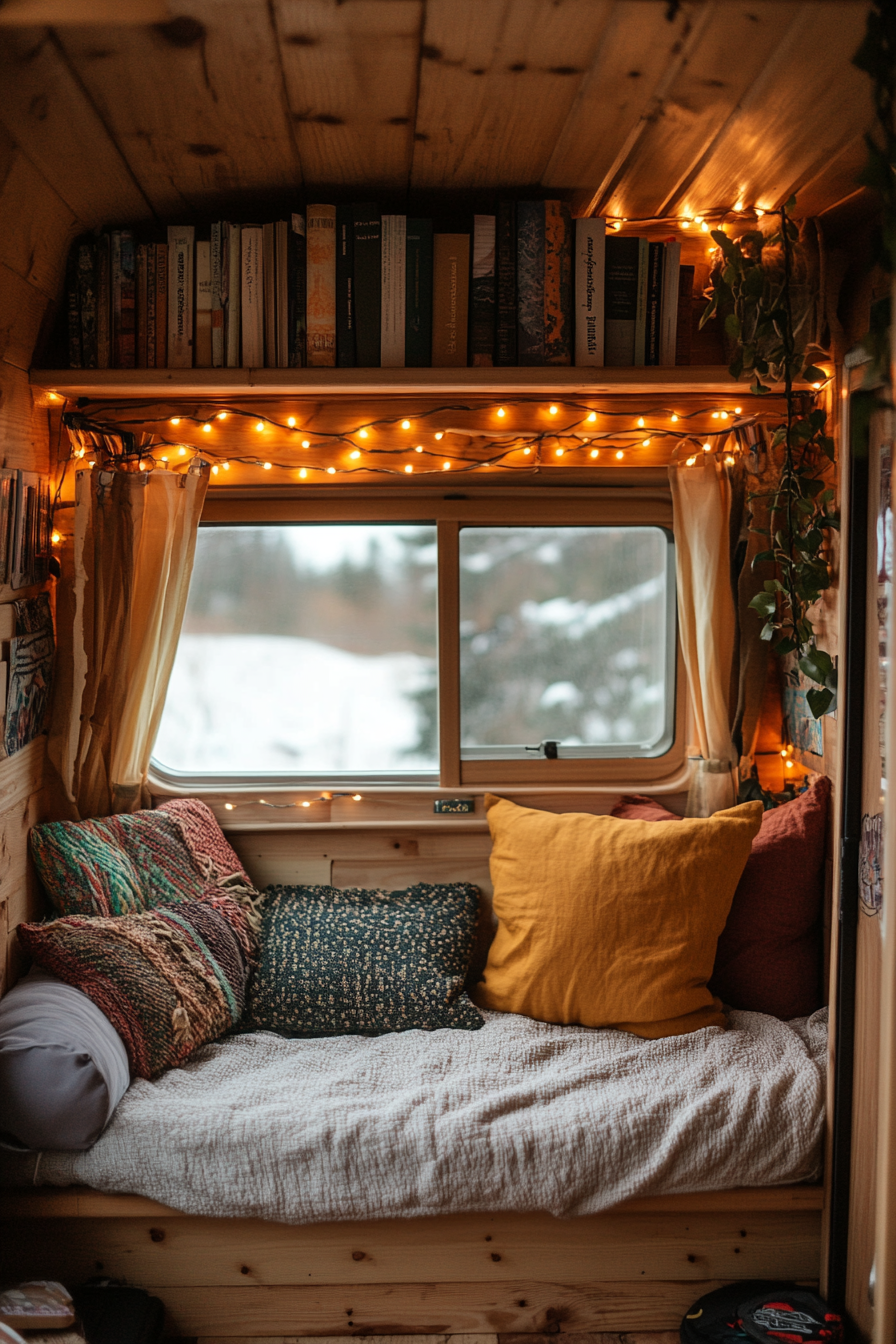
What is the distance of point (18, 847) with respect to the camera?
2.17 m

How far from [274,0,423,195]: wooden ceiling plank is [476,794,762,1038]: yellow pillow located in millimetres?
1612

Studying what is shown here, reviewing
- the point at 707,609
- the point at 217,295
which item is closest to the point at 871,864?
the point at 707,609

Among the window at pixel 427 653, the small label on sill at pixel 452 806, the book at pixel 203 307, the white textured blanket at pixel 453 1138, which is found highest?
the book at pixel 203 307

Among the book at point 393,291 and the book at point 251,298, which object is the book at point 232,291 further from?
the book at point 393,291

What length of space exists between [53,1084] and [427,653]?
1.39 meters

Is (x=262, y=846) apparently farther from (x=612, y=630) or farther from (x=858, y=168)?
(x=858, y=168)

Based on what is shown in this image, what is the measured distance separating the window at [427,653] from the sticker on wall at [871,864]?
2.72ft

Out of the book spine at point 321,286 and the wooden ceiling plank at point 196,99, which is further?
the book spine at point 321,286

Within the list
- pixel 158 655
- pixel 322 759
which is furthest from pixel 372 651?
pixel 158 655

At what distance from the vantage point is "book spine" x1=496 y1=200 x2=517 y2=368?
2.19m

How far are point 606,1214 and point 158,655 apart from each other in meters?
1.66

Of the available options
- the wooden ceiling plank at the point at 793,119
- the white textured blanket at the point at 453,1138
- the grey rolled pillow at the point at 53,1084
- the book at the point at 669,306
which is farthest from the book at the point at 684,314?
the grey rolled pillow at the point at 53,1084

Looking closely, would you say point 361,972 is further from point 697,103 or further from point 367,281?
point 697,103

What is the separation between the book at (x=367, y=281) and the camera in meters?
2.18
